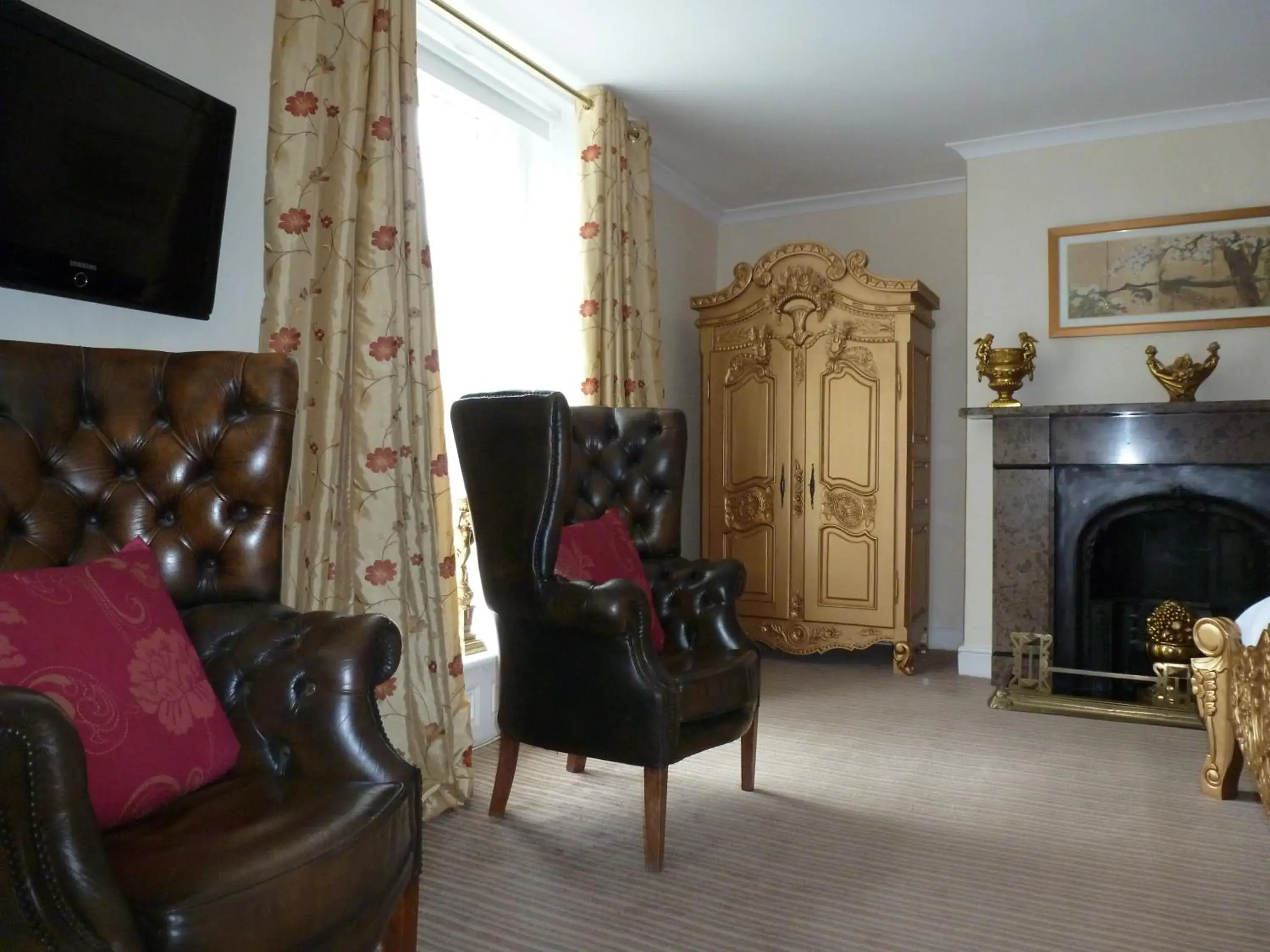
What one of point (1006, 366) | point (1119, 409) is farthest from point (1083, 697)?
point (1006, 366)

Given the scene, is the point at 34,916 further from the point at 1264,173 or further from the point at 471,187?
the point at 1264,173

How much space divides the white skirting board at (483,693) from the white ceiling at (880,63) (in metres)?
2.16

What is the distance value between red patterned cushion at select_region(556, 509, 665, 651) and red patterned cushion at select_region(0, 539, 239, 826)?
3.80 feet

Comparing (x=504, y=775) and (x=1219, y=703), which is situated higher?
(x=1219, y=703)

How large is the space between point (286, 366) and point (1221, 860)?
8.08 ft

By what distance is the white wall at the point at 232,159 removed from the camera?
1.98m

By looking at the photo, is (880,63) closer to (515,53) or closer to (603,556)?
(515,53)

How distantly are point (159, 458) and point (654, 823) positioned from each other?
1357mm

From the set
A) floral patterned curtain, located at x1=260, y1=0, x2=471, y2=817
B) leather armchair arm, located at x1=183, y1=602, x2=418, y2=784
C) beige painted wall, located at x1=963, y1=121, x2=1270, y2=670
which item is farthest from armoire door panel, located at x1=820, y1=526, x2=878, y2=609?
leather armchair arm, located at x1=183, y1=602, x2=418, y2=784

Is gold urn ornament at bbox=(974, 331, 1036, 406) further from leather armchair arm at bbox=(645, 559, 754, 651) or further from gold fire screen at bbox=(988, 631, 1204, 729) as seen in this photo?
leather armchair arm at bbox=(645, 559, 754, 651)

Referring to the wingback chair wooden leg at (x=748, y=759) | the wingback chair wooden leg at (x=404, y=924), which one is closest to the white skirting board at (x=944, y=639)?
the wingback chair wooden leg at (x=748, y=759)

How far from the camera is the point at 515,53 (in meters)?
3.44

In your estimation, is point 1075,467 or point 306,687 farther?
point 1075,467

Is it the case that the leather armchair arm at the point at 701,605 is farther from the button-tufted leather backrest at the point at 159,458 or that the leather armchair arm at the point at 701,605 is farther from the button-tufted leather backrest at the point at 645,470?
the button-tufted leather backrest at the point at 159,458
